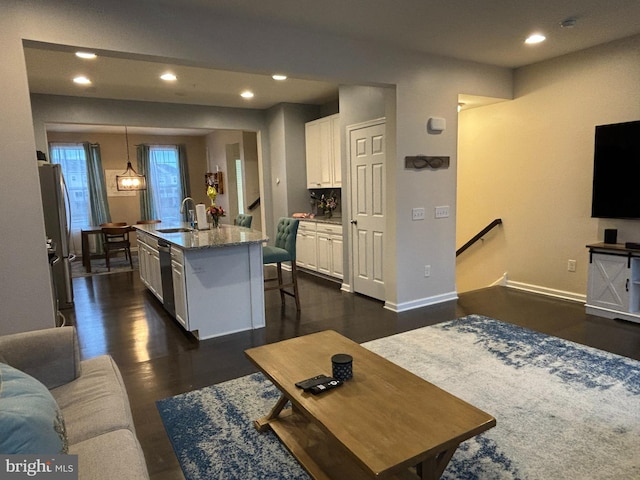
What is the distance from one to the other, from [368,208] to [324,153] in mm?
1677

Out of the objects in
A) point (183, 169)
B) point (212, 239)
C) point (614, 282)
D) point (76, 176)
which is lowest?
point (614, 282)

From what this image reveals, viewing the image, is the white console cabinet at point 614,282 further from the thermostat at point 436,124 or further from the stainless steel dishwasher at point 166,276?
the stainless steel dishwasher at point 166,276

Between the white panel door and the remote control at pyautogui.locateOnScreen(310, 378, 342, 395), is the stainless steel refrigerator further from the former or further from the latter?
the remote control at pyautogui.locateOnScreen(310, 378, 342, 395)

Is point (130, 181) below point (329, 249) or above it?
above

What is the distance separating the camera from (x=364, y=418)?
5.26 feet

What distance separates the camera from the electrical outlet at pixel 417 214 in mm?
4422

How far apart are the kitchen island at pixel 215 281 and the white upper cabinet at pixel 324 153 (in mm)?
2195

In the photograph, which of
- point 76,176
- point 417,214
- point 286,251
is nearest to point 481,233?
point 417,214

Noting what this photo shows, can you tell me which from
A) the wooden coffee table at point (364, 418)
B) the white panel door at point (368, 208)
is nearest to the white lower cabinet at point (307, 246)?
the white panel door at point (368, 208)

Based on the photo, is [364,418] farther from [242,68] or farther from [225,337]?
[242,68]

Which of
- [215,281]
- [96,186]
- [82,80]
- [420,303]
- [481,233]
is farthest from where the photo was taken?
[96,186]

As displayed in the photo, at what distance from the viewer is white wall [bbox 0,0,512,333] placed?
8.47 ft

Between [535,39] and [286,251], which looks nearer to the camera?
[535,39]

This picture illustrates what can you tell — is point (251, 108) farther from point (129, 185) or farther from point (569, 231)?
point (569, 231)
